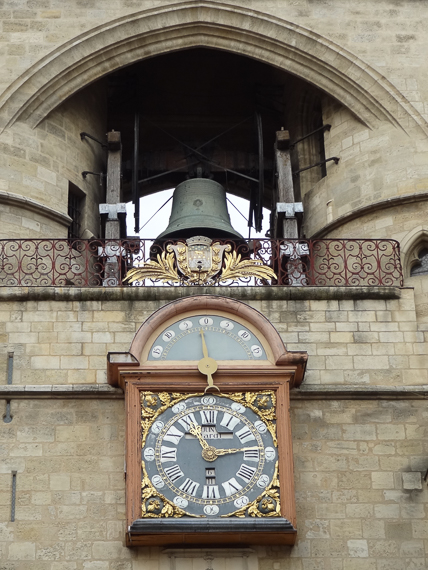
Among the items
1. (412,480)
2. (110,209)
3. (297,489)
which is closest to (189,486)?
(297,489)

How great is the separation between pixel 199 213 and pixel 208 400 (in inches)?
113

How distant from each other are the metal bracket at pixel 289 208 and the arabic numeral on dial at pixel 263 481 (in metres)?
3.74

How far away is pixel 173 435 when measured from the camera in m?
14.2

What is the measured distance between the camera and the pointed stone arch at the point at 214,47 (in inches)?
677

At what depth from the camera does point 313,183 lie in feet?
59.0

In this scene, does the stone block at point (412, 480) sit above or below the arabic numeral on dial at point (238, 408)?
below

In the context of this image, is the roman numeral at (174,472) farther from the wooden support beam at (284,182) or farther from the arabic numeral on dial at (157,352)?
the wooden support beam at (284,182)

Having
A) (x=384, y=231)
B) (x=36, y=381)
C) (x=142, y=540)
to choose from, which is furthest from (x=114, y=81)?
(x=142, y=540)

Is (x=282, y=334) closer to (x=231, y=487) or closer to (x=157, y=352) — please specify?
(x=157, y=352)

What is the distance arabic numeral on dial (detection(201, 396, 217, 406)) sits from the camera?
14.4m

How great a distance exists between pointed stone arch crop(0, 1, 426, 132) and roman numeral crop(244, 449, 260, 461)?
4.50 m

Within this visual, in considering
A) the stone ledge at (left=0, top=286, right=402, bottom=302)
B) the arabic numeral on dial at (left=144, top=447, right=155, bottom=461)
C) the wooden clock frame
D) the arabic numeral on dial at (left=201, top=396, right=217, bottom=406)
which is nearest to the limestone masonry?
the stone ledge at (left=0, top=286, right=402, bottom=302)

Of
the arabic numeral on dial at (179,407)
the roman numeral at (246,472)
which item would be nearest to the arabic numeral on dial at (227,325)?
the arabic numeral on dial at (179,407)

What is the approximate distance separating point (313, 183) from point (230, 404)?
4.28 meters
